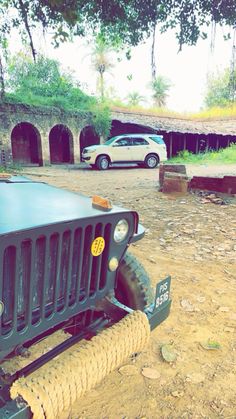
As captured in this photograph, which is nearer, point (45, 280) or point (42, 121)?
point (45, 280)

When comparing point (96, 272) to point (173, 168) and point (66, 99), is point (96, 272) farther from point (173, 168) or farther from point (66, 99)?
point (66, 99)

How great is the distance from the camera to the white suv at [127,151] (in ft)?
54.4

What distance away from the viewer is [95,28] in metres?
7.02

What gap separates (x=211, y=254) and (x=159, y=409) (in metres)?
2.70

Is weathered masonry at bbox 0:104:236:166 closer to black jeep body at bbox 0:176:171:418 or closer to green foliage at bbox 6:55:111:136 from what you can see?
green foliage at bbox 6:55:111:136

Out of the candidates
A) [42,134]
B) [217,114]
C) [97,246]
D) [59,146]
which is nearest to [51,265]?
[97,246]

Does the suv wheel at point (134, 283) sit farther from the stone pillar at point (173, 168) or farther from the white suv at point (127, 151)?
the white suv at point (127, 151)

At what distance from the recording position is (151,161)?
58.0 feet

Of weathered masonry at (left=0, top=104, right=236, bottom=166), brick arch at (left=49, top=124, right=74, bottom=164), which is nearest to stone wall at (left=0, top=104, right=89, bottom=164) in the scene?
weathered masonry at (left=0, top=104, right=236, bottom=166)

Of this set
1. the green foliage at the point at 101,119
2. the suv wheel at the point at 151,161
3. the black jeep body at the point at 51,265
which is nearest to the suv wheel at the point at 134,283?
the black jeep body at the point at 51,265

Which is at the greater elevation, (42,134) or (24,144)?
(42,134)

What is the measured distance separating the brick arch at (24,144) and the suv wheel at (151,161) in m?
8.68

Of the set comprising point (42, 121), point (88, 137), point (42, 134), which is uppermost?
point (42, 121)

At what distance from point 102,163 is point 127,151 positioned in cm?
158
